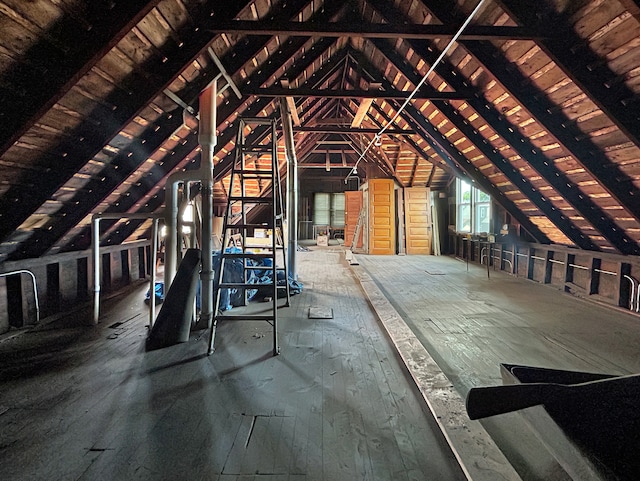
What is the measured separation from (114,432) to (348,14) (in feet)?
16.9

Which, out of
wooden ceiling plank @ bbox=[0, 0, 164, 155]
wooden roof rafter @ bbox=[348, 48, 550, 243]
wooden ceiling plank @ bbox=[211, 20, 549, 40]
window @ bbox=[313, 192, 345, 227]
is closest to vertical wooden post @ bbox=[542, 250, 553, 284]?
wooden roof rafter @ bbox=[348, 48, 550, 243]

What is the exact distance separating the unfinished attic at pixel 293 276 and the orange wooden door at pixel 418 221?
4.14m

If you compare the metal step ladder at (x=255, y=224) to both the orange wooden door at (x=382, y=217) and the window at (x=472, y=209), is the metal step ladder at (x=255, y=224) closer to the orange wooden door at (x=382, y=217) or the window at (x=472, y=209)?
the orange wooden door at (x=382, y=217)

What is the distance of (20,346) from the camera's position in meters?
2.92

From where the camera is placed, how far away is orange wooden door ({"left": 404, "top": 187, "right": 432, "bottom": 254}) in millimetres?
9992

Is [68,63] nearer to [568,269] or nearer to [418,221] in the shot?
[568,269]

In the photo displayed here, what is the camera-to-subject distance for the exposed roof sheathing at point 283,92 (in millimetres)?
2127

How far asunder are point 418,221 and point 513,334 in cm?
705

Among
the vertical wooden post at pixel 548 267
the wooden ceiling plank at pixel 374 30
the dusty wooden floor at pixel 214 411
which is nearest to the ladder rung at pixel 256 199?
the dusty wooden floor at pixel 214 411

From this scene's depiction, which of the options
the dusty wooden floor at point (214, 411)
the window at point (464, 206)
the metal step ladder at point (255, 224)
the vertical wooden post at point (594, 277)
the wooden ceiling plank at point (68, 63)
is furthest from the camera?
the window at point (464, 206)

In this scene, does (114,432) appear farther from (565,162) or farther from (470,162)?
(470,162)

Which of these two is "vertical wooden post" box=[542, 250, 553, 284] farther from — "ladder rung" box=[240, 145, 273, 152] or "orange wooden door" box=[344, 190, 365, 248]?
"orange wooden door" box=[344, 190, 365, 248]

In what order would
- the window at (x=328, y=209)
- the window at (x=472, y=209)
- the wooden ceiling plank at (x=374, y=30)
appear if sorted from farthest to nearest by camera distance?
1. the window at (x=328, y=209)
2. the window at (x=472, y=209)
3. the wooden ceiling plank at (x=374, y=30)

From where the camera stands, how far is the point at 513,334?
3252 mm
